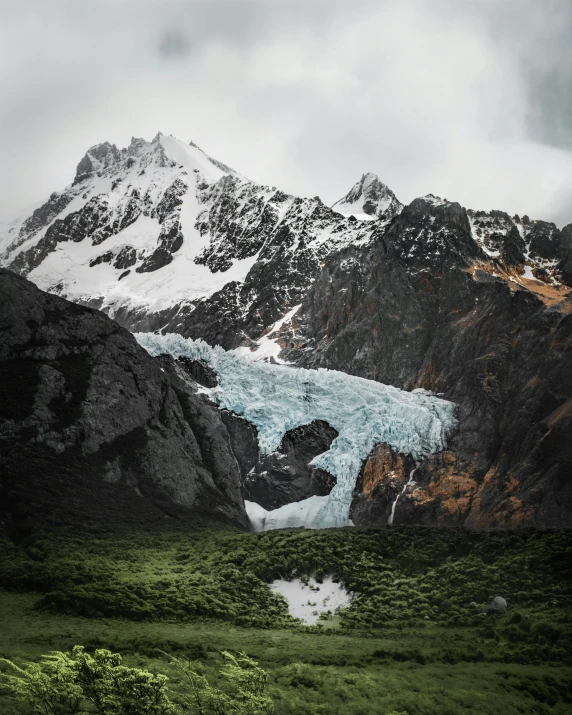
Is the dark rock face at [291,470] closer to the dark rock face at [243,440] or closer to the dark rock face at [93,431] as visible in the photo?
the dark rock face at [243,440]

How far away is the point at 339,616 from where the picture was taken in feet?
145

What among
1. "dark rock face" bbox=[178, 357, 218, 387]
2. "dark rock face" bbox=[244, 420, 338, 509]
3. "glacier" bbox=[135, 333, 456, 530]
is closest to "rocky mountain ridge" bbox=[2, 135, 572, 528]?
"dark rock face" bbox=[244, 420, 338, 509]

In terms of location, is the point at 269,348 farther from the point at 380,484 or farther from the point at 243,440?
the point at 380,484

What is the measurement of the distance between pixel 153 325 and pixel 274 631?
12907cm

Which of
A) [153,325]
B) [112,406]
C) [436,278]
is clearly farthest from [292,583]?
[153,325]

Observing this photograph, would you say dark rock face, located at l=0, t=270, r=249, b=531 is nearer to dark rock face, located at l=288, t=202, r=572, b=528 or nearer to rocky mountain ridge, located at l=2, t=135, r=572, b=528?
Answer: rocky mountain ridge, located at l=2, t=135, r=572, b=528

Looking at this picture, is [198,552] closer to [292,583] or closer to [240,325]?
[292,583]

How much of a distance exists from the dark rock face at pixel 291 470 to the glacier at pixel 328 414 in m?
1.17

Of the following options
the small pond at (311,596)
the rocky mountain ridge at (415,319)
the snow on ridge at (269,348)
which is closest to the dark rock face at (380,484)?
the rocky mountain ridge at (415,319)

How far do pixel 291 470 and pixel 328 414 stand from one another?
979 cm

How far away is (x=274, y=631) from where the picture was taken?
134ft

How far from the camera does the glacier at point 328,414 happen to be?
273 feet

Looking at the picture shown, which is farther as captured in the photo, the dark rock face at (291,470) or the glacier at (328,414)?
the dark rock face at (291,470)


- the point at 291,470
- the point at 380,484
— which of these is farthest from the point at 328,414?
the point at 380,484
